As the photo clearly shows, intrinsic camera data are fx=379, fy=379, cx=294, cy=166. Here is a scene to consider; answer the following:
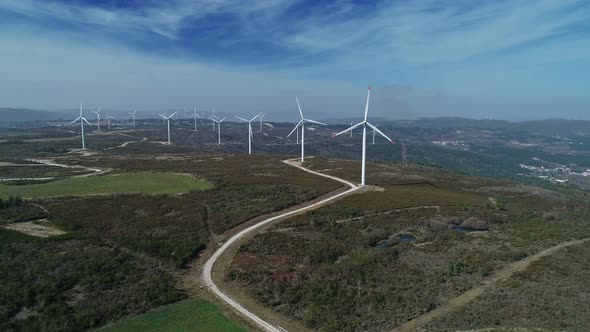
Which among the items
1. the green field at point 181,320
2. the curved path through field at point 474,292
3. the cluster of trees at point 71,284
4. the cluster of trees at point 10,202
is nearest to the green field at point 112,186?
the cluster of trees at point 10,202

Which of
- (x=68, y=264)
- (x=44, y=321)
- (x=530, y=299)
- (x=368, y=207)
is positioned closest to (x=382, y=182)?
(x=368, y=207)

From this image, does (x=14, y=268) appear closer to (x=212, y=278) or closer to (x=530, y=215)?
(x=212, y=278)

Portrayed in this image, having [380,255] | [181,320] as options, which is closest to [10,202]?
[181,320]

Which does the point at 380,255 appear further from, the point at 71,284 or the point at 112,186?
the point at 112,186

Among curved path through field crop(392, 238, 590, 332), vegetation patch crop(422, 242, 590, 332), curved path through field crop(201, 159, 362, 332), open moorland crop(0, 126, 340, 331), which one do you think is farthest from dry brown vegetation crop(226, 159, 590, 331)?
open moorland crop(0, 126, 340, 331)

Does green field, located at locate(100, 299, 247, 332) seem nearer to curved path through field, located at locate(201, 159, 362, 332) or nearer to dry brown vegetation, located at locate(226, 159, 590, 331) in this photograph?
curved path through field, located at locate(201, 159, 362, 332)

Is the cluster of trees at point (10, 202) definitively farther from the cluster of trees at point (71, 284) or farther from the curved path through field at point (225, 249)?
the curved path through field at point (225, 249)
